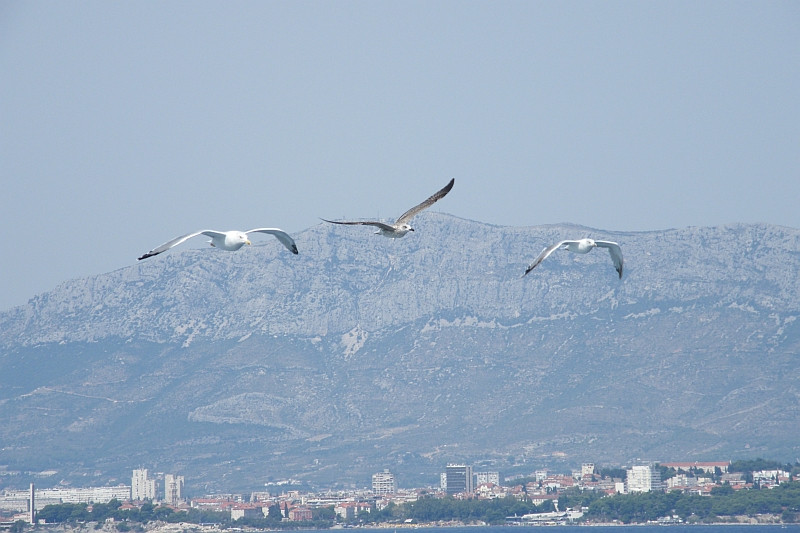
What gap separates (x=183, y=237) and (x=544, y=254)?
11.3 meters

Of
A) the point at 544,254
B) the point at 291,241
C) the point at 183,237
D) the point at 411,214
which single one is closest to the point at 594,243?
the point at 544,254

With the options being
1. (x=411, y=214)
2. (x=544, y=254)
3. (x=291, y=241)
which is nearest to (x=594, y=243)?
(x=544, y=254)

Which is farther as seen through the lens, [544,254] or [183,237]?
[544,254]

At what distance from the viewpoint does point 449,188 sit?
48.1 meters

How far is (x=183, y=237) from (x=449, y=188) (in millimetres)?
8593

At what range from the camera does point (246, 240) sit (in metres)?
46.8

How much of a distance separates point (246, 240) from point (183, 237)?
2.32 meters

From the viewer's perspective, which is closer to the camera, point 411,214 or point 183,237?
point 183,237

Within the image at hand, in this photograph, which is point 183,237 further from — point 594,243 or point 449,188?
point 594,243

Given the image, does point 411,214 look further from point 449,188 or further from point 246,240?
point 246,240

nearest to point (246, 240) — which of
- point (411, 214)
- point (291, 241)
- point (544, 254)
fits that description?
point (291, 241)

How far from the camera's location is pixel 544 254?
158ft

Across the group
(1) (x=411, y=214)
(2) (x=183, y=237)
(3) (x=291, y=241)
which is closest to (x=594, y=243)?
(1) (x=411, y=214)

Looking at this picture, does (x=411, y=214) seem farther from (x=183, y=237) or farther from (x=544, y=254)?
(x=183, y=237)
